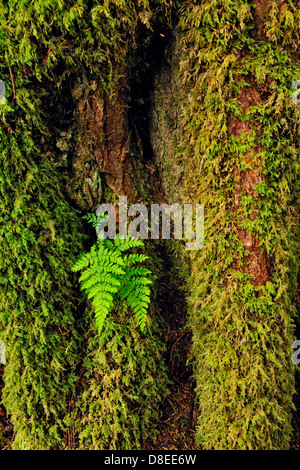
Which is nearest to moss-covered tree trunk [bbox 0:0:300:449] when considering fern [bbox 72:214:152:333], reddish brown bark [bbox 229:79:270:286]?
reddish brown bark [bbox 229:79:270:286]

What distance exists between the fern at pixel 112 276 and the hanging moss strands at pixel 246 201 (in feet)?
1.79

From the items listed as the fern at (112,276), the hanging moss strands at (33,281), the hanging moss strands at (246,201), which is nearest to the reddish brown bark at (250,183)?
the hanging moss strands at (246,201)

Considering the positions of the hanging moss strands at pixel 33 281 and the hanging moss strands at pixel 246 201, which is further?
the hanging moss strands at pixel 33 281

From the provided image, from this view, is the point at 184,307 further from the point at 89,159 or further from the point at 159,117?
the point at 159,117

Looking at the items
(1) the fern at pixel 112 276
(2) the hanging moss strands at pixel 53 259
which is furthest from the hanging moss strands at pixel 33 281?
(1) the fern at pixel 112 276

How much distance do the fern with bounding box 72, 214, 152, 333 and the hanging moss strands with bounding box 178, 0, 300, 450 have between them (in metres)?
0.55

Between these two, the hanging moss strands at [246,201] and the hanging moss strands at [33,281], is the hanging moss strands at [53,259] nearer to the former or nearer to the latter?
the hanging moss strands at [33,281]

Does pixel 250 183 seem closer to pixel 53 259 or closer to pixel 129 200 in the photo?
pixel 129 200

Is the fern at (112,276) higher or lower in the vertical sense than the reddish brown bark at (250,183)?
lower

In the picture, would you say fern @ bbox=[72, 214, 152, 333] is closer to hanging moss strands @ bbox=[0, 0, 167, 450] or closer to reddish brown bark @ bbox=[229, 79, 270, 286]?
hanging moss strands @ bbox=[0, 0, 167, 450]

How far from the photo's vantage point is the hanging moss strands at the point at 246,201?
243 cm

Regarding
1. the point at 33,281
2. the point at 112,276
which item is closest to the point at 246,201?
the point at 112,276

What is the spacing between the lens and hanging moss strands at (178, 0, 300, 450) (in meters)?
2.43
